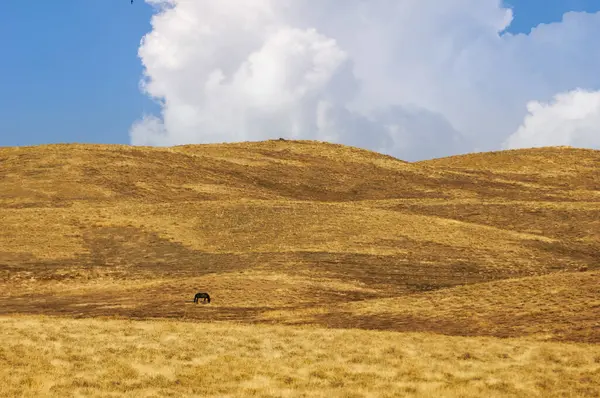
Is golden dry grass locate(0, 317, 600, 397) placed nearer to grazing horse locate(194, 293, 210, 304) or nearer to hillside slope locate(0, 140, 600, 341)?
hillside slope locate(0, 140, 600, 341)

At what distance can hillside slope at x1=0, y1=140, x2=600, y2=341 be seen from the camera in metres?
43.1

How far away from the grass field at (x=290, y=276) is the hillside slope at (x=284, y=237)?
0.85 ft

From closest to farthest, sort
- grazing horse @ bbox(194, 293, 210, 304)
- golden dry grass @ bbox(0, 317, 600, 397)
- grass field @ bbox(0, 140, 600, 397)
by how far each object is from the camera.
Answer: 1. golden dry grass @ bbox(0, 317, 600, 397)
2. grass field @ bbox(0, 140, 600, 397)
3. grazing horse @ bbox(194, 293, 210, 304)

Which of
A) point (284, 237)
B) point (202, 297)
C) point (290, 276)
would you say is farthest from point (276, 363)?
point (284, 237)

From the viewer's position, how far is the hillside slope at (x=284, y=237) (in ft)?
141

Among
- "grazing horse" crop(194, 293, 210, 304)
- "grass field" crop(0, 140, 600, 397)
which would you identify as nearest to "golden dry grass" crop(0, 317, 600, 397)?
"grass field" crop(0, 140, 600, 397)

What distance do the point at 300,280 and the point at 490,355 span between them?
2070cm

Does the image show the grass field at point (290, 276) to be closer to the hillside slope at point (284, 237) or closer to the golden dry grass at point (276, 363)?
the golden dry grass at point (276, 363)

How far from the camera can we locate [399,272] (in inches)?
2124

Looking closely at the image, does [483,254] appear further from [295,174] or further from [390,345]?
[295,174]

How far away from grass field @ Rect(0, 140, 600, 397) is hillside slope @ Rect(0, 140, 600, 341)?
0.85 ft

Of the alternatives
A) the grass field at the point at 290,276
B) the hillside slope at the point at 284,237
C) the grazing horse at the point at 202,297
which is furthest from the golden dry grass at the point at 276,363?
the grazing horse at the point at 202,297

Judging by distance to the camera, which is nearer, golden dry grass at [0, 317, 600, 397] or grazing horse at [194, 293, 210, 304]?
golden dry grass at [0, 317, 600, 397]

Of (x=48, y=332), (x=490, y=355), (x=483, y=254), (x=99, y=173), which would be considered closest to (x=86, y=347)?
(x=48, y=332)
